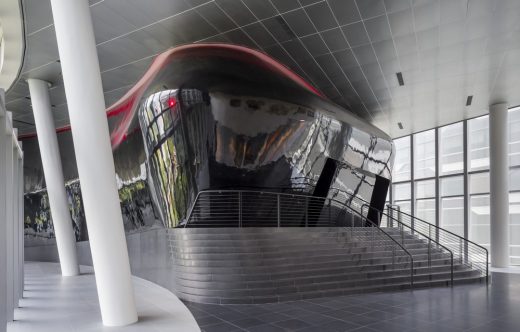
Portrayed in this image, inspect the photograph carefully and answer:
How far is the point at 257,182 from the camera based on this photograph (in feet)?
38.2

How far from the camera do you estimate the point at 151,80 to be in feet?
35.9

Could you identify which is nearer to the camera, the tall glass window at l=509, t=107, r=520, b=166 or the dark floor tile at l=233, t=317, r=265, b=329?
the dark floor tile at l=233, t=317, r=265, b=329

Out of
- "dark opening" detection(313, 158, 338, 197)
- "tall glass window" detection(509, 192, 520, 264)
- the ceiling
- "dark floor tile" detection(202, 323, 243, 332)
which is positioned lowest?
"tall glass window" detection(509, 192, 520, 264)

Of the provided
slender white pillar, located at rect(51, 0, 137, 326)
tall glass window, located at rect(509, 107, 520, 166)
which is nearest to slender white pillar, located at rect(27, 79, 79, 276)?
slender white pillar, located at rect(51, 0, 137, 326)

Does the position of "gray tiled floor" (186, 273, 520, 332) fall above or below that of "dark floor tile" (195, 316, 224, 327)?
below

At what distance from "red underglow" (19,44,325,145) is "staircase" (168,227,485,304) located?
4.29 metres

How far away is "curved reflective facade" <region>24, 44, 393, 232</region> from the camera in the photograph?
10531mm

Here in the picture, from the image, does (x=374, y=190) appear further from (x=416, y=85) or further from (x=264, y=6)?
(x=264, y=6)

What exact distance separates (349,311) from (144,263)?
565 cm

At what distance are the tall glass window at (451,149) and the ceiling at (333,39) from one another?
435 cm

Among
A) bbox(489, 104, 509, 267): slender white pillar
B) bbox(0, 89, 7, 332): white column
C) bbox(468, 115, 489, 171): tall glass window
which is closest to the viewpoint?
bbox(0, 89, 7, 332): white column

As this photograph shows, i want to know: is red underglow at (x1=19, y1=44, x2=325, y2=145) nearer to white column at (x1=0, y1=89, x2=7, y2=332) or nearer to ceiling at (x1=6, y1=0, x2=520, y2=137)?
ceiling at (x1=6, y1=0, x2=520, y2=137)

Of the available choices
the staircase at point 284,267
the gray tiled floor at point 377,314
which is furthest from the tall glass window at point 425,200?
the gray tiled floor at point 377,314

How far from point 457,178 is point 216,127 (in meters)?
12.5
